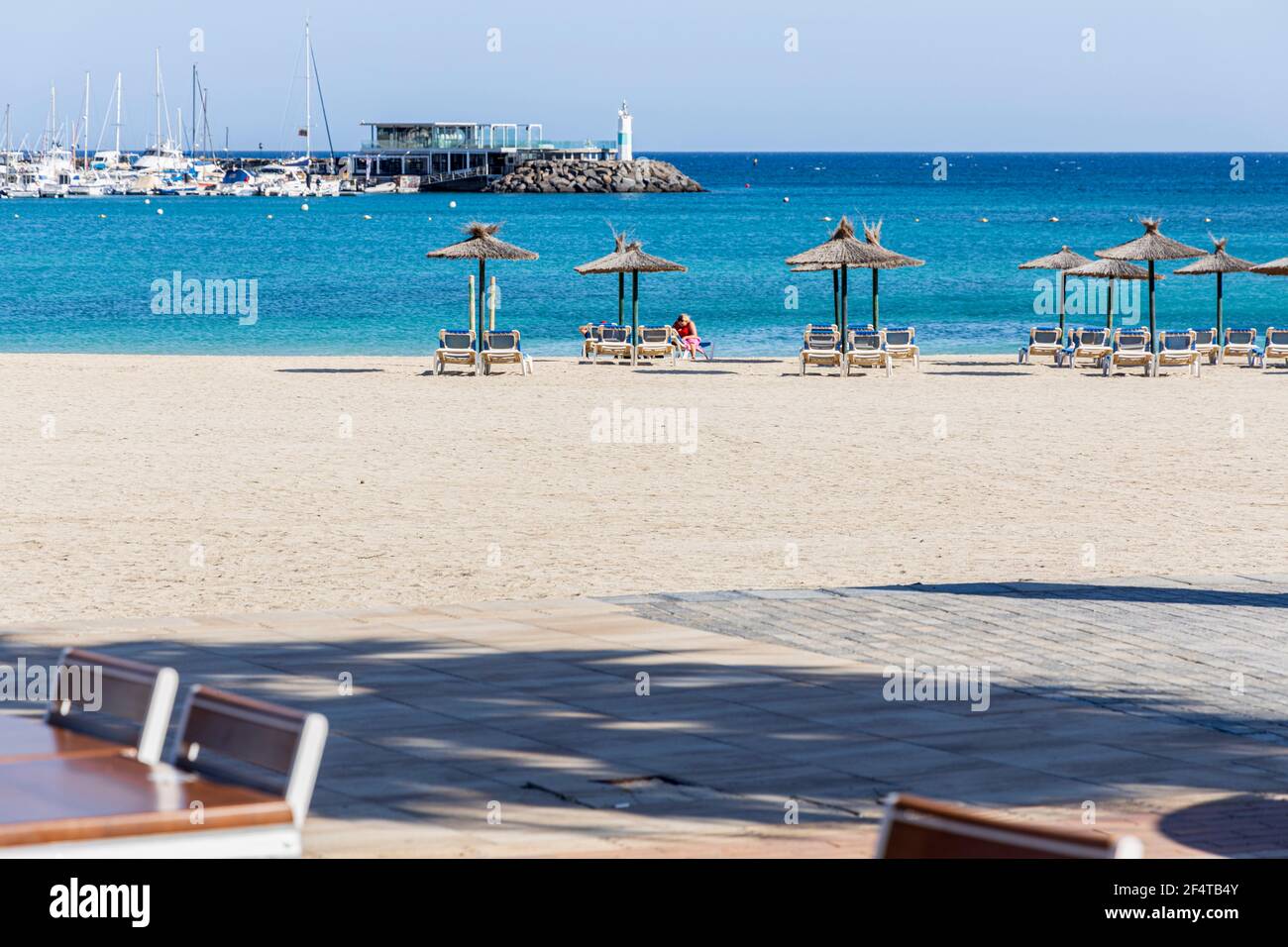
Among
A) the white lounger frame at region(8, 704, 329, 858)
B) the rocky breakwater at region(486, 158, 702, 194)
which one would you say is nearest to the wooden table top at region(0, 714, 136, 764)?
the white lounger frame at region(8, 704, 329, 858)

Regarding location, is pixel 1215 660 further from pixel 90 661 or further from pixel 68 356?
pixel 68 356

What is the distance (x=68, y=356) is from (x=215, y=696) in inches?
1170

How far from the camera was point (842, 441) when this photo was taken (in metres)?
18.5

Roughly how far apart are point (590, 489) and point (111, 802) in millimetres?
11287

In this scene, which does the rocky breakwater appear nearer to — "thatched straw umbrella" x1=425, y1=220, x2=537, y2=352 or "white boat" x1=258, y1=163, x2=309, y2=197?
"white boat" x1=258, y1=163, x2=309, y2=197

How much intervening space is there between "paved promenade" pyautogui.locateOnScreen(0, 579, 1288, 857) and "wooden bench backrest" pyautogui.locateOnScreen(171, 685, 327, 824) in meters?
1.20

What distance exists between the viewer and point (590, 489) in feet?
48.8

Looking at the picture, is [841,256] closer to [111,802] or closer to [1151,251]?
[1151,251]

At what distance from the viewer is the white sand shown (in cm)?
1089

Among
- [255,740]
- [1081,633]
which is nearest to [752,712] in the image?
[1081,633]

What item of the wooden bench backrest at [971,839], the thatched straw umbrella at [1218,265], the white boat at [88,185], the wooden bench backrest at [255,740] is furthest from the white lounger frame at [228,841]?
the white boat at [88,185]

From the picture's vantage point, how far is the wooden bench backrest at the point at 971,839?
109 inches

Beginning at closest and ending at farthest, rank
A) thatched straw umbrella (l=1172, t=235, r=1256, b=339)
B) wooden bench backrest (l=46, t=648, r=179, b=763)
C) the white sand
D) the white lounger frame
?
1. the white lounger frame
2. wooden bench backrest (l=46, t=648, r=179, b=763)
3. the white sand
4. thatched straw umbrella (l=1172, t=235, r=1256, b=339)
